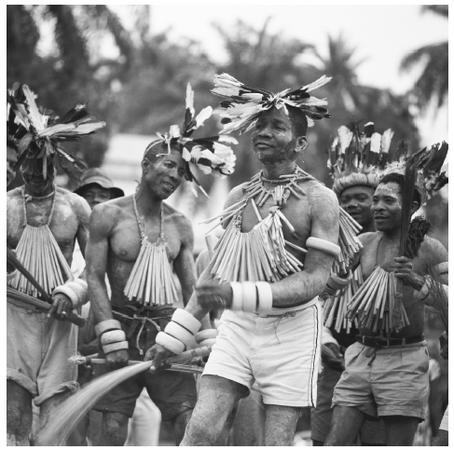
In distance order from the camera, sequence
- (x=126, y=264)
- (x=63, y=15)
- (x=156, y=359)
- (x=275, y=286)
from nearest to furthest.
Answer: (x=275, y=286) < (x=156, y=359) < (x=126, y=264) < (x=63, y=15)

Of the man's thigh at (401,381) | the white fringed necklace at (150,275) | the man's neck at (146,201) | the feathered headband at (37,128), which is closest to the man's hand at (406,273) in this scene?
the man's thigh at (401,381)

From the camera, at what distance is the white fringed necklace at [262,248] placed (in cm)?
669

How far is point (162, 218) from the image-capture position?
839 centimetres

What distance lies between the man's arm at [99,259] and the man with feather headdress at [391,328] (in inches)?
76.1

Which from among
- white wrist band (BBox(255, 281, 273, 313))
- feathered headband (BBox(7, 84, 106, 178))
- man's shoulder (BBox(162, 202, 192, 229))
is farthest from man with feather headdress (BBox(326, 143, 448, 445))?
feathered headband (BBox(7, 84, 106, 178))

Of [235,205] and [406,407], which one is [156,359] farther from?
[406,407]

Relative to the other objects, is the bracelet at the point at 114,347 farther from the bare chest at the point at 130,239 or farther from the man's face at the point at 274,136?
the man's face at the point at 274,136

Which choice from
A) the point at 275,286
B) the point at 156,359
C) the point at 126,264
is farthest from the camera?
the point at 126,264

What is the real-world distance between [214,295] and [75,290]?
82.5 inches

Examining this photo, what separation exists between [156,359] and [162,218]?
172 centimetres

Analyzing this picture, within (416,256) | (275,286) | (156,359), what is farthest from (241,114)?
(416,256)

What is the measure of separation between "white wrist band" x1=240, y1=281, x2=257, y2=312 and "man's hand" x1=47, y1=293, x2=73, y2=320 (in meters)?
2.11

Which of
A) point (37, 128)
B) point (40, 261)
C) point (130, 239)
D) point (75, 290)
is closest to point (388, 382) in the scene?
point (130, 239)

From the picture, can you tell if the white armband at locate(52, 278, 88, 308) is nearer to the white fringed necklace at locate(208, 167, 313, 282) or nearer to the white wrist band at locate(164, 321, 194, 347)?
the white wrist band at locate(164, 321, 194, 347)
